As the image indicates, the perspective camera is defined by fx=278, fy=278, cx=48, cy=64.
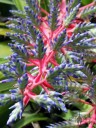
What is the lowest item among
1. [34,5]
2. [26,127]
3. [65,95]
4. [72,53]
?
[26,127]

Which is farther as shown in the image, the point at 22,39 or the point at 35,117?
the point at 35,117

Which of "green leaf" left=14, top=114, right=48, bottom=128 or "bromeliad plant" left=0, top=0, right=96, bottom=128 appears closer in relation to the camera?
"bromeliad plant" left=0, top=0, right=96, bottom=128

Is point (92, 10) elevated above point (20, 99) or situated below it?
above

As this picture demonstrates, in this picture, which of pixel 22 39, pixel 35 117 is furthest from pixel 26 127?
pixel 22 39

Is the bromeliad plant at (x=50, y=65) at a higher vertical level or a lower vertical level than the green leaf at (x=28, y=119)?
higher

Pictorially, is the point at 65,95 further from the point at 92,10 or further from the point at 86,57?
the point at 92,10

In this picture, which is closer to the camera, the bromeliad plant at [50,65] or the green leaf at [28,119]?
the bromeliad plant at [50,65]

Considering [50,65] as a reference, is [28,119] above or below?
below

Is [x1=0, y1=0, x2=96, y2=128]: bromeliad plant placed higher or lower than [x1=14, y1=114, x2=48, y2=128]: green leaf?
higher
